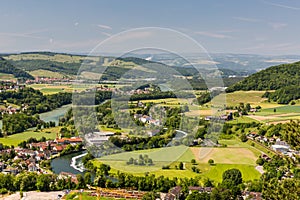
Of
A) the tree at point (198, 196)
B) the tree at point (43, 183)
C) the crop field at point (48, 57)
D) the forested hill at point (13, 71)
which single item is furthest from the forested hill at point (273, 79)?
the crop field at point (48, 57)

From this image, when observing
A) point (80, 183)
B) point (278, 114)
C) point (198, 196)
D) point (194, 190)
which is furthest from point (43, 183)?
point (278, 114)

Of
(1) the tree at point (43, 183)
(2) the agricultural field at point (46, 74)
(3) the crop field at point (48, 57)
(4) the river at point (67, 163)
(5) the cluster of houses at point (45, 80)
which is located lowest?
(4) the river at point (67, 163)

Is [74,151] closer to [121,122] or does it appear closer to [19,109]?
[121,122]

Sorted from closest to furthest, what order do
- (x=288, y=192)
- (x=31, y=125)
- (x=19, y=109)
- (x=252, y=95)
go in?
1. (x=288, y=192)
2. (x=31, y=125)
3. (x=19, y=109)
4. (x=252, y=95)

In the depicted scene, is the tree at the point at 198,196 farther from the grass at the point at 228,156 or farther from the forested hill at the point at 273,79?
the forested hill at the point at 273,79

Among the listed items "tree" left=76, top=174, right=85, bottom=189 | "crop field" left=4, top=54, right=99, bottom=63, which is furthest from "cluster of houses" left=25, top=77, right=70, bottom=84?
"tree" left=76, top=174, right=85, bottom=189

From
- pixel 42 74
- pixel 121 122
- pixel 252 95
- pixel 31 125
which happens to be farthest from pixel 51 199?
pixel 42 74

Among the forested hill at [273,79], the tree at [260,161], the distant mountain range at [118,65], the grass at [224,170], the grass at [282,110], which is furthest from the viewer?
the forested hill at [273,79]
